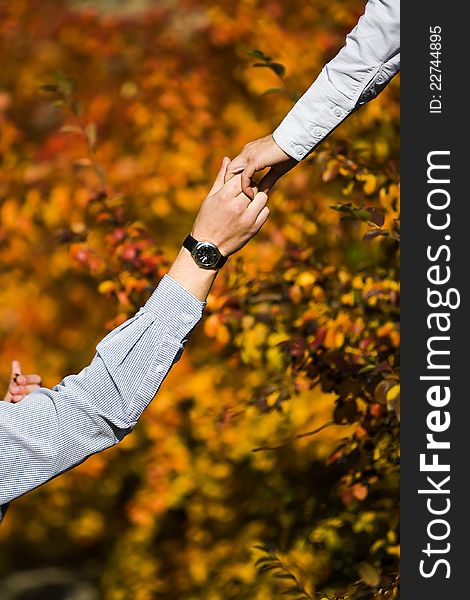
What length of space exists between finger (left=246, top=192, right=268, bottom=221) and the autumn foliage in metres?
0.59

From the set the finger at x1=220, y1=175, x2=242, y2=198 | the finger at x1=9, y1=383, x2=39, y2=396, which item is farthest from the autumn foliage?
the finger at x1=9, y1=383, x2=39, y2=396

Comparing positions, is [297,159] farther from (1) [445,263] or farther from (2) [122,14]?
(2) [122,14]

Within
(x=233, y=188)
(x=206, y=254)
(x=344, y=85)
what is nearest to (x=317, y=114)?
(x=344, y=85)

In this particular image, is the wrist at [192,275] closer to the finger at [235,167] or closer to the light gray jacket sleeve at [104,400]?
the light gray jacket sleeve at [104,400]

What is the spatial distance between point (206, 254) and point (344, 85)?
0.56 meters

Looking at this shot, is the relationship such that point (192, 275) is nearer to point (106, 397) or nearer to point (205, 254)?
point (205, 254)

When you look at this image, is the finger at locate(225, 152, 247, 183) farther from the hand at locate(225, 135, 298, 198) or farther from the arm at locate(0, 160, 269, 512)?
the arm at locate(0, 160, 269, 512)

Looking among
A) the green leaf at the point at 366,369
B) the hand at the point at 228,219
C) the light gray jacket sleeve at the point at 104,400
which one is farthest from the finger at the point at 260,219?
the green leaf at the point at 366,369

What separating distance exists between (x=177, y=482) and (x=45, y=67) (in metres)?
2.92

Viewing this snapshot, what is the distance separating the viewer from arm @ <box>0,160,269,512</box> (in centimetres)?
154

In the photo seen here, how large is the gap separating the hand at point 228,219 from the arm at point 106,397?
0.08 metres

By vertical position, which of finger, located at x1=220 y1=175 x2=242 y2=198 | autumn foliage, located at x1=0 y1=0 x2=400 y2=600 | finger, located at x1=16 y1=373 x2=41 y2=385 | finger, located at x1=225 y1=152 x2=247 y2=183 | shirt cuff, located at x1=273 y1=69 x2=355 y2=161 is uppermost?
autumn foliage, located at x1=0 y1=0 x2=400 y2=600

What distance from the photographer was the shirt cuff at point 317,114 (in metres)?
1.91

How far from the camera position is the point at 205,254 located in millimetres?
1616
